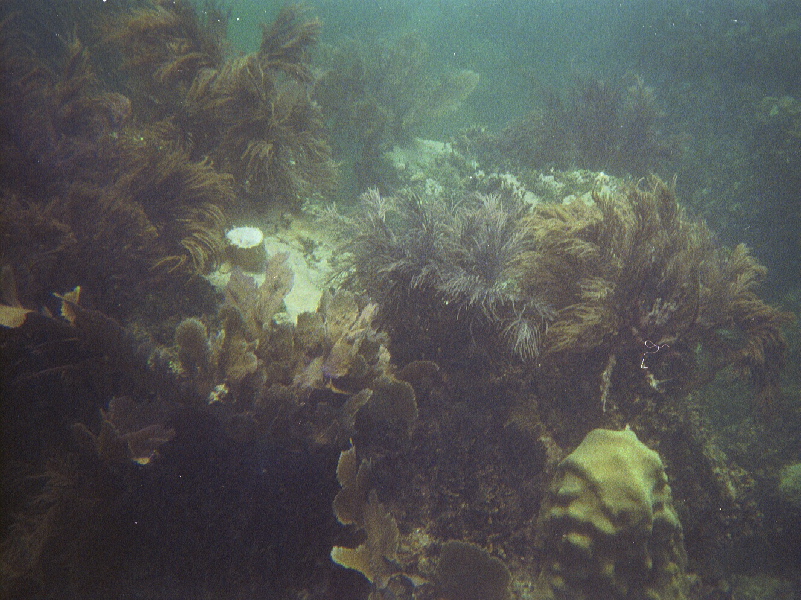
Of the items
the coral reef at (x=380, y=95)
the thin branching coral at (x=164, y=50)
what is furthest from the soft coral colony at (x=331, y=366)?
the coral reef at (x=380, y=95)

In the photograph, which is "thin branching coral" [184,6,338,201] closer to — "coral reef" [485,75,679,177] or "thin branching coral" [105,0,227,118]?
"thin branching coral" [105,0,227,118]

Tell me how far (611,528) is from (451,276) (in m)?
2.27

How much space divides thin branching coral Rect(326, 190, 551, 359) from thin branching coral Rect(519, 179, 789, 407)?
24 centimetres

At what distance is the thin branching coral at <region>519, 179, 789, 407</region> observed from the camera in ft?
11.2

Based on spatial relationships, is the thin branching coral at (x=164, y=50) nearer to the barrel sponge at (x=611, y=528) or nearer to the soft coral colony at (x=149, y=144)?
the soft coral colony at (x=149, y=144)

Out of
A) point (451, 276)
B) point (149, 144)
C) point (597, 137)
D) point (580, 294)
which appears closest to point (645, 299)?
point (580, 294)

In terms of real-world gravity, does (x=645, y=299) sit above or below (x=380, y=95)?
above

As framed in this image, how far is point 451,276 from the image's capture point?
3367 mm

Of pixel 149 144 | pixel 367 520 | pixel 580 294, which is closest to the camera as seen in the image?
pixel 367 520

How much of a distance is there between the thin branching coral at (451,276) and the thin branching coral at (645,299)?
0.78ft

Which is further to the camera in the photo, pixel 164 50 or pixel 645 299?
pixel 164 50

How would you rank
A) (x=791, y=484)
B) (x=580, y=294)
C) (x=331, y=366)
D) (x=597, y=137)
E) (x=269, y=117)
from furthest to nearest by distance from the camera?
1. (x=597, y=137)
2. (x=791, y=484)
3. (x=269, y=117)
4. (x=580, y=294)
5. (x=331, y=366)

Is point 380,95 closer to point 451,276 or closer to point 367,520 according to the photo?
point 451,276

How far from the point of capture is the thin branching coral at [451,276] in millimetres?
3391
